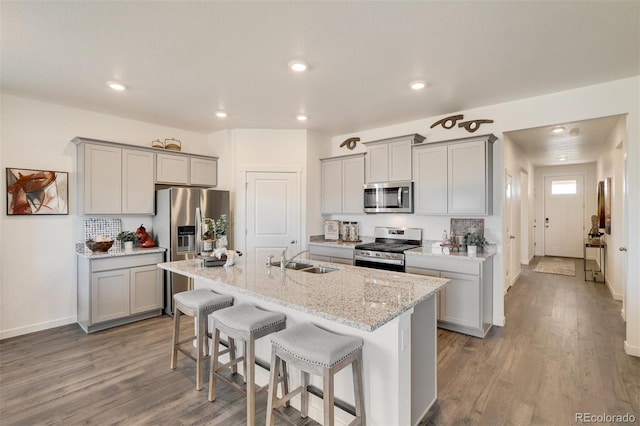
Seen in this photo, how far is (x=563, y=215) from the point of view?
827 cm

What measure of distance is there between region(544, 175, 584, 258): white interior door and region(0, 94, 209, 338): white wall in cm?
988

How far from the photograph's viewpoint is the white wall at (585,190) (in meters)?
7.84

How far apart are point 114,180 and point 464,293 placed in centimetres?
434

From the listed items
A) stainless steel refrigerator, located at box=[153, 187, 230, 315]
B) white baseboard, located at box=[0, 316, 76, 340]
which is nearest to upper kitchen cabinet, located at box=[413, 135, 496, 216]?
stainless steel refrigerator, located at box=[153, 187, 230, 315]

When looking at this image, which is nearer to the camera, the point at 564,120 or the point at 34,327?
the point at 564,120

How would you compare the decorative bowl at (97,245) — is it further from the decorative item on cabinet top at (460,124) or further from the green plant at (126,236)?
the decorative item on cabinet top at (460,124)

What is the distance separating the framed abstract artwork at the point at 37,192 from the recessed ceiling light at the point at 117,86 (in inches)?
55.2

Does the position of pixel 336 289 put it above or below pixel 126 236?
below

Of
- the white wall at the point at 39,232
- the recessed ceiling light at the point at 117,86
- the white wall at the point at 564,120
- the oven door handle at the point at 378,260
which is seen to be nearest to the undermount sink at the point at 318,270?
the oven door handle at the point at 378,260

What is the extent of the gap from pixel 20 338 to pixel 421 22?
16.1 feet

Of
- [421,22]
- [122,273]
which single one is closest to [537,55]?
[421,22]

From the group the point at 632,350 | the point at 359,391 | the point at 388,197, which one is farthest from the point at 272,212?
the point at 632,350

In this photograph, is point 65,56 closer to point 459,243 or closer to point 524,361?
point 459,243

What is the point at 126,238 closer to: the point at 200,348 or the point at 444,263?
the point at 200,348
